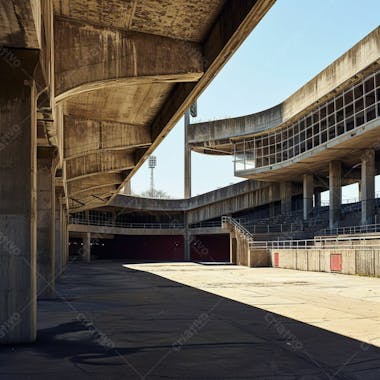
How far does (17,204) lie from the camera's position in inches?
401

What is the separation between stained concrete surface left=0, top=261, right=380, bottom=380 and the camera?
7.70 meters

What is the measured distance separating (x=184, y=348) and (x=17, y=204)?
161 inches

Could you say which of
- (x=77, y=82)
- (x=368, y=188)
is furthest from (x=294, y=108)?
(x=77, y=82)

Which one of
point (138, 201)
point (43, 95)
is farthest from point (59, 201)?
point (138, 201)

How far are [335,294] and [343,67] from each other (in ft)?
88.2

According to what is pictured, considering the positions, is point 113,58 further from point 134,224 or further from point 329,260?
point 134,224

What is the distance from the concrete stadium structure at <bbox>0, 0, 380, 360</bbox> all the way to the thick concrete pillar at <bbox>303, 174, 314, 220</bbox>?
0.50 feet

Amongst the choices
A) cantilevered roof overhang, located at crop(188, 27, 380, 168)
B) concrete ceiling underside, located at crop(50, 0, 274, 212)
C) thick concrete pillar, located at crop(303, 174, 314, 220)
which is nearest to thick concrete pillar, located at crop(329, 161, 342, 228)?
cantilevered roof overhang, located at crop(188, 27, 380, 168)

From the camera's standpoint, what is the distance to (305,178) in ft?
194

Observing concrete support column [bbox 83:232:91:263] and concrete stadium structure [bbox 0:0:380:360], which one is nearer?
concrete stadium structure [bbox 0:0:380:360]

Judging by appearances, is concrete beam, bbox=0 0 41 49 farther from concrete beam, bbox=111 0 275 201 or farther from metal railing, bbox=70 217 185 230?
metal railing, bbox=70 217 185 230

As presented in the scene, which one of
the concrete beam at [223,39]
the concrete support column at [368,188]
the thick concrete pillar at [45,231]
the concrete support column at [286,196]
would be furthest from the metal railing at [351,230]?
the thick concrete pillar at [45,231]

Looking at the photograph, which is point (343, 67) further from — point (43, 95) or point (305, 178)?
point (43, 95)

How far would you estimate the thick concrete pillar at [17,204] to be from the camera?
1000cm
